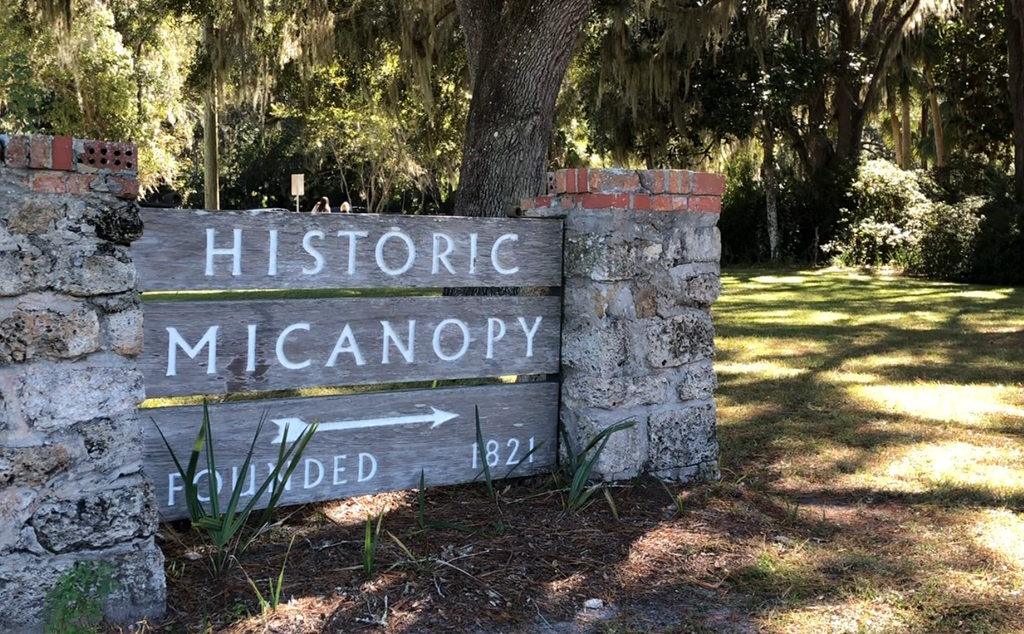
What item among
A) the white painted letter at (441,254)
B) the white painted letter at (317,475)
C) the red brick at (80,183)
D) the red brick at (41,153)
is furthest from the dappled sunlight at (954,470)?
the red brick at (41,153)

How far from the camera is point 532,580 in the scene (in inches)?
116

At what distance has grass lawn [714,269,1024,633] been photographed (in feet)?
9.39

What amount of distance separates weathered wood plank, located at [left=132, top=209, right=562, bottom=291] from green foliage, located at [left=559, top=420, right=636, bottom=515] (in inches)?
24.4

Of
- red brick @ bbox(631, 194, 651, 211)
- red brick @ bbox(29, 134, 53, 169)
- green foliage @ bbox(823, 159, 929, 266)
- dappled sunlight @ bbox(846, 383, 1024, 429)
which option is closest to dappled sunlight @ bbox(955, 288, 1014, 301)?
green foliage @ bbox(823, 159, 929, 266)

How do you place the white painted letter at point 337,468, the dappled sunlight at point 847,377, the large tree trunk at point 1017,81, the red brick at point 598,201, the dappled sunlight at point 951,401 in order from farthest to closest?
the large tree trunk at point 1017,81 → the dappled sunlight at point 847,377 → the dappled sunlight at point 951,401 → the red brick at point 598,201 → the white painted letter at point 337,468

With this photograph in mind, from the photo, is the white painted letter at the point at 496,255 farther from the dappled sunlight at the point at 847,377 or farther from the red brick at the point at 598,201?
the dappled sunlight at the point at 847,377

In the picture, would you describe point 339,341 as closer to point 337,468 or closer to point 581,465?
point 337,468

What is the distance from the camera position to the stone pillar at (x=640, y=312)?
3.65 metres

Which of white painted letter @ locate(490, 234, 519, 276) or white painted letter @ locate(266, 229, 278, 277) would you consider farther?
white painted letter @ locate(490, 234, 519, 276)

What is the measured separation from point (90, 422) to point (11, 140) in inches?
29.5

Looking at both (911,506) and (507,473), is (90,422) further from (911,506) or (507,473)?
(911,506)

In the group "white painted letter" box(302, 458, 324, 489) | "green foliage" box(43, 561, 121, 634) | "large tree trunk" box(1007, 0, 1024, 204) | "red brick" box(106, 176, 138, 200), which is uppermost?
"large tree trunk" box(1007, 0, 1024, 204)

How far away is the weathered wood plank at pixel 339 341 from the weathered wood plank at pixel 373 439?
82 millimetres

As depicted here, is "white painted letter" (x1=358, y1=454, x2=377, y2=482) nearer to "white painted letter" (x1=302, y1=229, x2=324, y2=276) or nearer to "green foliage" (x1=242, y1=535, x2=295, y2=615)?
"green foliage" (x1=242, y1=535, x2=295, y2=615)
